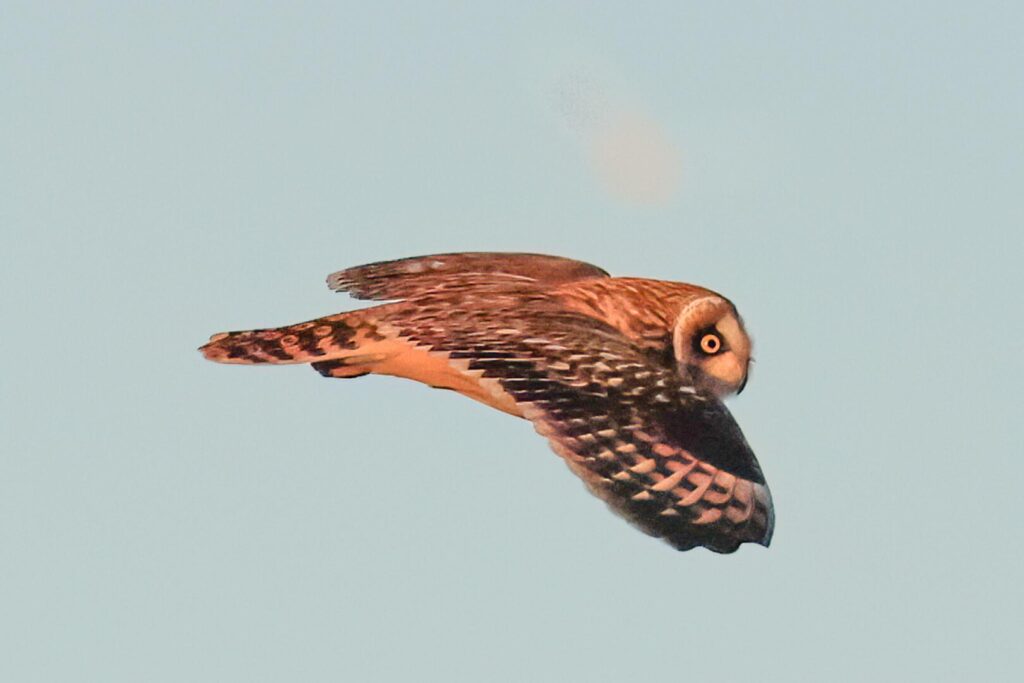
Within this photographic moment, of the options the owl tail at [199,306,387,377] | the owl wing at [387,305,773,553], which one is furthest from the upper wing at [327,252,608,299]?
the owl wing at [387,305,773,553]

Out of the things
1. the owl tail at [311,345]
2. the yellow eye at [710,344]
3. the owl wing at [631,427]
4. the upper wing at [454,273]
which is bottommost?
the owl wing at [631,427]

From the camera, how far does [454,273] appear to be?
12844mm

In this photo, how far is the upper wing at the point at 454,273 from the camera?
12.7 m

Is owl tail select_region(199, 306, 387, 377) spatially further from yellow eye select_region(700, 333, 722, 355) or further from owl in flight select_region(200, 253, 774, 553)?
yellow eye select_region(700, 333, 722, 355)

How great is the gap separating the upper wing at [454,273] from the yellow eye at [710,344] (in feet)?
3.42

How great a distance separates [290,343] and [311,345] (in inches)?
4.9

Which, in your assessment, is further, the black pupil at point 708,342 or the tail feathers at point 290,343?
the tail feathers at point 290,343

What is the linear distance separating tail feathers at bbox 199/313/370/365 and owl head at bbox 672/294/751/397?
5.69 feet

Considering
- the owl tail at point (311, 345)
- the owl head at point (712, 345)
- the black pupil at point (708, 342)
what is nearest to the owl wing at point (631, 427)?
the owl head at point (712, 345)

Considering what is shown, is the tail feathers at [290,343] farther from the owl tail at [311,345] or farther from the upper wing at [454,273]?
the upper wing at [454,273]

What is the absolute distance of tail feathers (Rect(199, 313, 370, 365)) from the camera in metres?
12.2

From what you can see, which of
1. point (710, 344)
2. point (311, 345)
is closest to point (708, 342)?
point (710, 344)

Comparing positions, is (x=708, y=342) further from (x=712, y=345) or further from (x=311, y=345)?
(x=311, y=345)

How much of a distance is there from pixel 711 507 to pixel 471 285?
211 cm
